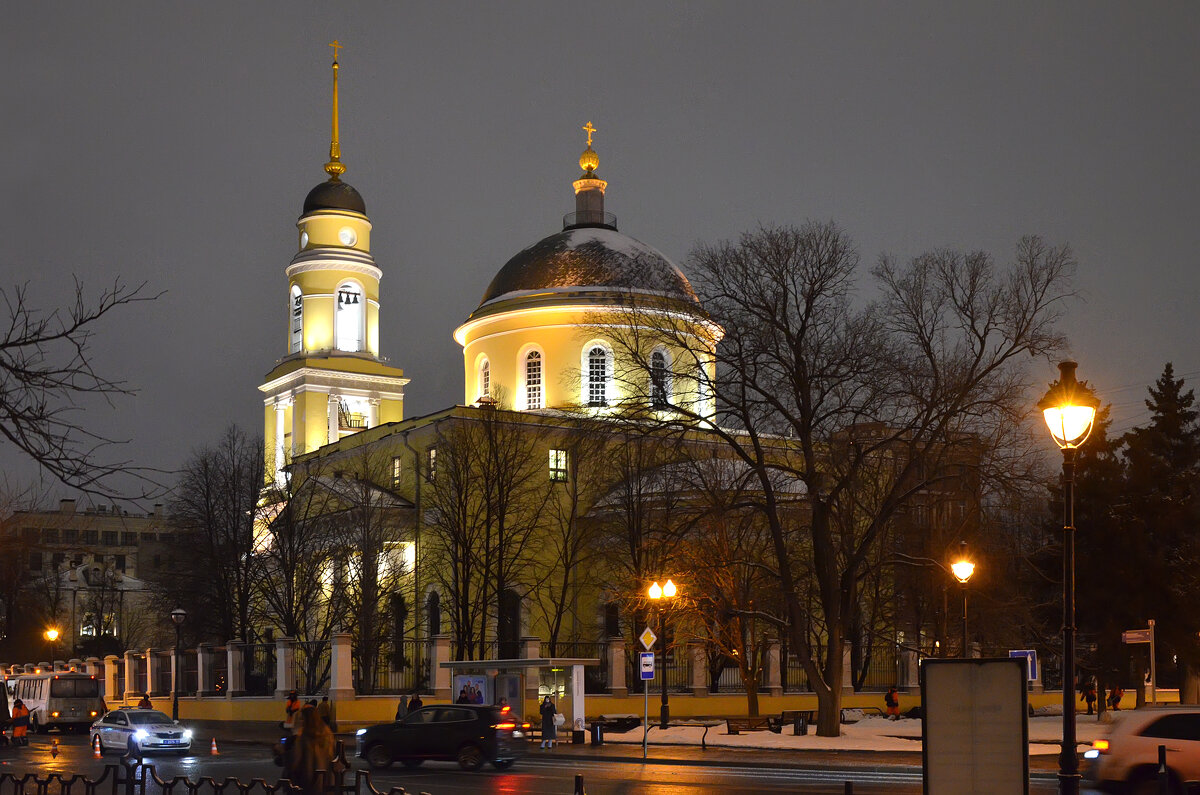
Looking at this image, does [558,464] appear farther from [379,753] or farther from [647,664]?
[379,753]

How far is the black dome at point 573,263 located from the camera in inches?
2598

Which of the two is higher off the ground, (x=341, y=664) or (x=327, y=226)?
(x=327, y=226)

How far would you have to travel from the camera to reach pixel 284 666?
2000 inches

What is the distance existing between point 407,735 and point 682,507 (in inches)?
666

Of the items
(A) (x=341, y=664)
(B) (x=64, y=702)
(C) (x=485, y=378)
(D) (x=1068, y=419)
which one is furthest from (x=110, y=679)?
(D) (x=1068, y=419)

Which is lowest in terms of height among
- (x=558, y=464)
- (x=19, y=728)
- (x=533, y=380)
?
(x=19, y=728)

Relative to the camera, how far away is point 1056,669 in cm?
6334

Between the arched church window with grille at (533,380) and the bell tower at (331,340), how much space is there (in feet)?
34.9

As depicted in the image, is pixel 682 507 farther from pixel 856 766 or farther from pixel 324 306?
pixel 324 306

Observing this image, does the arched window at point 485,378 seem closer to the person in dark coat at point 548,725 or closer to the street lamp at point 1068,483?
the person in dark coat at point 548,725

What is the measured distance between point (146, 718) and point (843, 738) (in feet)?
53.9

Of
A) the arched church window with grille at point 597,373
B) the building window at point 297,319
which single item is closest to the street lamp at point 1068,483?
the arched church window with grille at point 597,373

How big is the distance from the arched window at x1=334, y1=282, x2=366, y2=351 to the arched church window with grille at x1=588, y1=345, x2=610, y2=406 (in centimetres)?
1512

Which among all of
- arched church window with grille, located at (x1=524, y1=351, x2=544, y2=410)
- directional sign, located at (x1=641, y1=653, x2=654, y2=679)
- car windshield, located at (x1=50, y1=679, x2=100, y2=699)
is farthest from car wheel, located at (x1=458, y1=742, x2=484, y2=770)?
arched church window with grille, located at (x1=524, y1=351, x2=544, y2=410)
